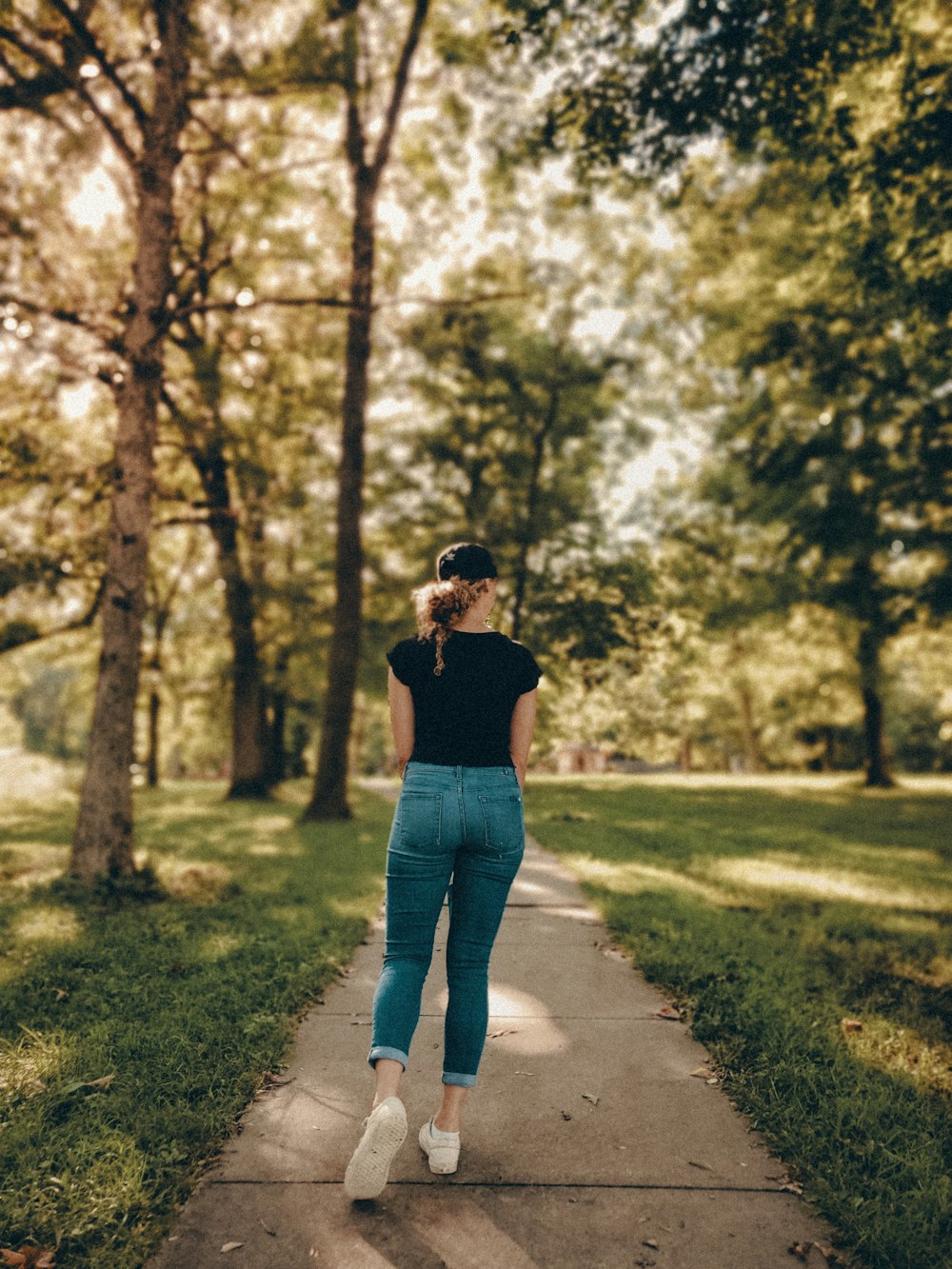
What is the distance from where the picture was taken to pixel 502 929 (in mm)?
6035

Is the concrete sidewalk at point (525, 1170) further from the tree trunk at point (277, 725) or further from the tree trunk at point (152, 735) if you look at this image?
the tree trunk at point (152, 735)

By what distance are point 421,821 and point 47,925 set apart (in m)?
4.60

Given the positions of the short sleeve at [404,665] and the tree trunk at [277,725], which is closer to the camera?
the short sleeve at [404,665]

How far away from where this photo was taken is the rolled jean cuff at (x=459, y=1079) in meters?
2.79

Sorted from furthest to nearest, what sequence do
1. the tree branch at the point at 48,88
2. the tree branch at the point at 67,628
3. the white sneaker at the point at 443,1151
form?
the tree branch at the point at 67,628 → the tree branch at the point at 48,88 → the white sneaker at the point at 443,1151

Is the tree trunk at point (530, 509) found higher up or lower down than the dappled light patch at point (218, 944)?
higher up

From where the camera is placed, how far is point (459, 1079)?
2793mm

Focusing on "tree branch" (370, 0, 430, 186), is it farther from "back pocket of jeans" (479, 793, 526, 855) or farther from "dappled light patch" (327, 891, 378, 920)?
"back pocket of jeans" (479, 793, 526, 855)

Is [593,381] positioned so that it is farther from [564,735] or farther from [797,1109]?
[797,1109]

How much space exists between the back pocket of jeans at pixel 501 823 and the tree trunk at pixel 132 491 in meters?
5.75

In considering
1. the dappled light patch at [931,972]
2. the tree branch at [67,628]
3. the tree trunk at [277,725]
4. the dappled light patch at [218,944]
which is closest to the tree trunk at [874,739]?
the tree trunk at [277,725]

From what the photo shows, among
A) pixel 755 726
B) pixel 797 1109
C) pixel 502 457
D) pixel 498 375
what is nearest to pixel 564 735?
pixel 502 457

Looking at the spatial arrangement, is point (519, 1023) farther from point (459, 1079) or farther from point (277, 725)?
point (277, 725)

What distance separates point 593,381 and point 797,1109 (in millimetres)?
16027
